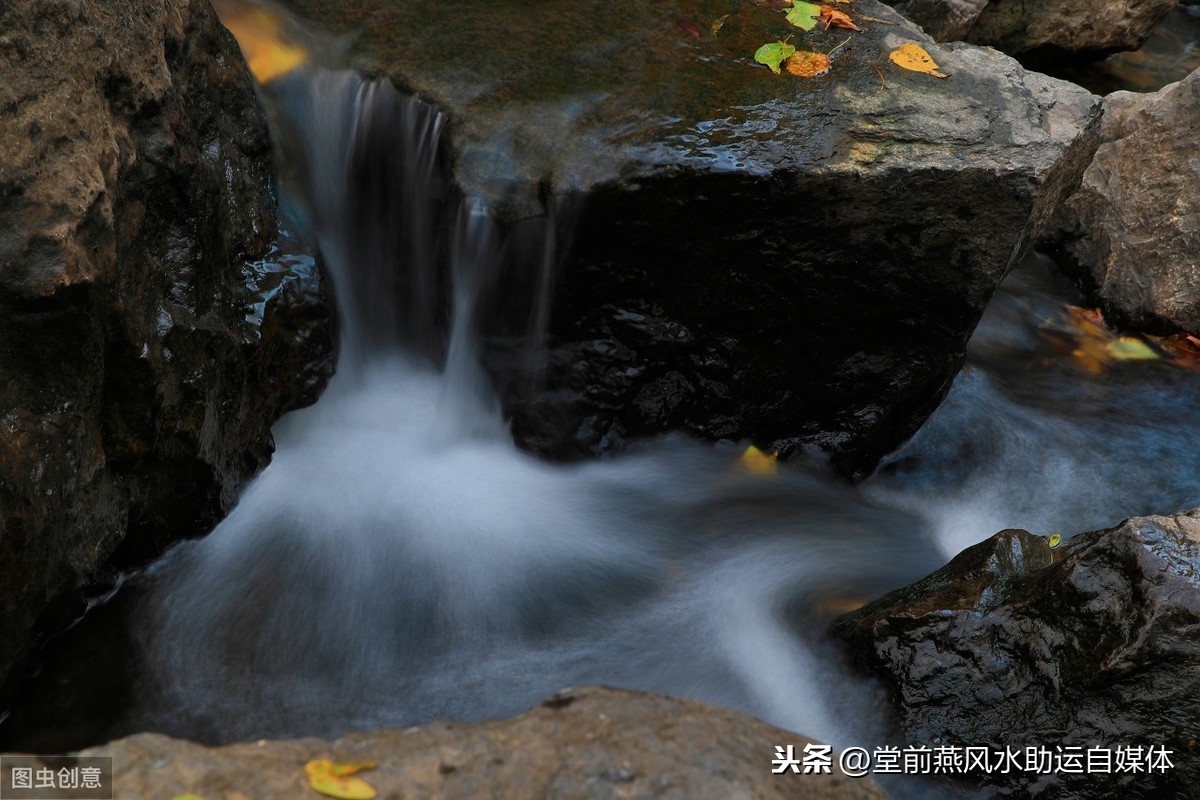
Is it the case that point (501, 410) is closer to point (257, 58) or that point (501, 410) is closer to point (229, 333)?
point (229, 333)

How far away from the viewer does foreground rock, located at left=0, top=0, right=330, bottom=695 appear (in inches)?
104

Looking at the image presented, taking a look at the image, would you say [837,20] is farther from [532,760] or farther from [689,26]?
[532,760]

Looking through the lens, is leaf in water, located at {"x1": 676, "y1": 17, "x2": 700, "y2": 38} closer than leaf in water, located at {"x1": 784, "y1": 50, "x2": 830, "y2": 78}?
No

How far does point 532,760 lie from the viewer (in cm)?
201

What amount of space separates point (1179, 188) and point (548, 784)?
5123 mm

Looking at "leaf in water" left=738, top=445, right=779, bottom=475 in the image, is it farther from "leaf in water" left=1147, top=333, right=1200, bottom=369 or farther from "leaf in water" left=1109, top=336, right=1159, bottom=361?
"leaf in water" left=1147, top=333, right=1200, bottom=369

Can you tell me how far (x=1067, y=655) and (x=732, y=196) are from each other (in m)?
2.00

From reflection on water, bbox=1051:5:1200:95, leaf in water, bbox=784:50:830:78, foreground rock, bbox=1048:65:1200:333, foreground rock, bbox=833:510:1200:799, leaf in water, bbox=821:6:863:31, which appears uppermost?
reflection on water, bbox=1051:5:1200:95

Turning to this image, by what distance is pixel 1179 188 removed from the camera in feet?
17.7

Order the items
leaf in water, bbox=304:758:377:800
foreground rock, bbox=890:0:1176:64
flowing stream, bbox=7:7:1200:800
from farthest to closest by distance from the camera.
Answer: foreground rock, bbox=890:0:1176:64
flowing stream, bbox=7:7:1200:800
leaf in water, bbox=304:758:377:800

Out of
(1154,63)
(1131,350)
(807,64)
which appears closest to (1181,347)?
(1131,350)

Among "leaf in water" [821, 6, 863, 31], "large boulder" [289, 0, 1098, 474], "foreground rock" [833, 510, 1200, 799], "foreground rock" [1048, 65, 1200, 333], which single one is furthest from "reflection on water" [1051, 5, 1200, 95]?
"foreground rock" [833, 510, 1200, 799]

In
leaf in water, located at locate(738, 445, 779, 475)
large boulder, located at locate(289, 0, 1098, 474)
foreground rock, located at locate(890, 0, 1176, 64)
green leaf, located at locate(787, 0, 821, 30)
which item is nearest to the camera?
large boulder, located at locate(289, 0, 1098, 474)

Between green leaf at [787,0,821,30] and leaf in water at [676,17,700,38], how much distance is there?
18.2 inches
